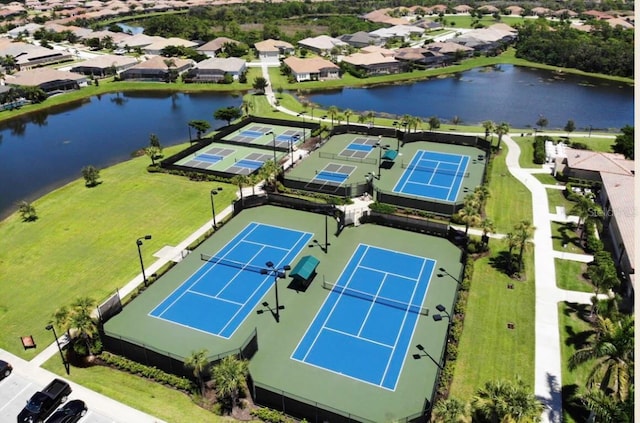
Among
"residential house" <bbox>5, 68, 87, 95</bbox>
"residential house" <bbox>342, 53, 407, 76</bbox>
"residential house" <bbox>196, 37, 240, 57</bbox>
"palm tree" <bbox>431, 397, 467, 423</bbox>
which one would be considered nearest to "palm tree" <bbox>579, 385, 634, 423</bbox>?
"palm tree" <bbox>431, 397, 467, 423</bbox>

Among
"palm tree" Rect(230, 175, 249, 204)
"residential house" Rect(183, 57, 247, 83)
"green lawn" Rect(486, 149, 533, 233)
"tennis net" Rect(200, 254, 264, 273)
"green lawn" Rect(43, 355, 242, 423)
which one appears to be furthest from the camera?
"residential house" Rect(183, 57, 247, 83)

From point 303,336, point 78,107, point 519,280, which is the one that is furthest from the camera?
point 78,107

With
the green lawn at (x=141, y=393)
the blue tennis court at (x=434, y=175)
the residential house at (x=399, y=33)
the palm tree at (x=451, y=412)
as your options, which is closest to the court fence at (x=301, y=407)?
the green lawn at (x=141, y=393)

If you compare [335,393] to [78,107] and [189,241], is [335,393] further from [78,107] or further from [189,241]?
[78,107]

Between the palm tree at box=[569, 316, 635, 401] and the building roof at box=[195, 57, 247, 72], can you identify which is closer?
the palm tree at box=[569, 316, 635, 401]

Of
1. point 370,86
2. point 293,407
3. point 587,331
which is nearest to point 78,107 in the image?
point 370,86

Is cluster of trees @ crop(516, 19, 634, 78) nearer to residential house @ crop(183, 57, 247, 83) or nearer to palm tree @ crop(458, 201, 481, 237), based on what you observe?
residential house @ crop(183, 57, 247, 83)

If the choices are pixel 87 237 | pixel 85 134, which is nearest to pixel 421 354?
pixel 87 237
